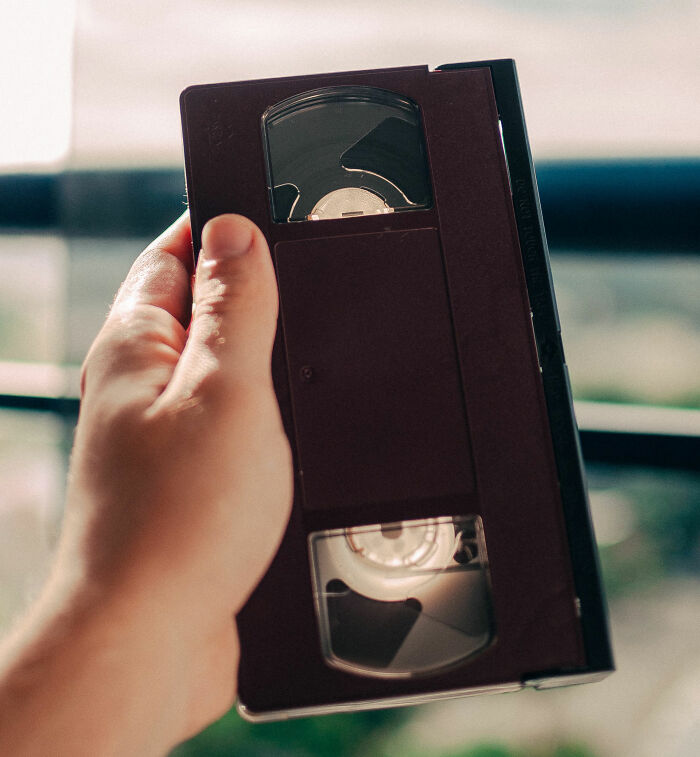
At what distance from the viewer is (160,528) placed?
2.03 feet

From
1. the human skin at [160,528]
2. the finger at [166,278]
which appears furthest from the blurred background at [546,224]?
the human skin at [160,528]

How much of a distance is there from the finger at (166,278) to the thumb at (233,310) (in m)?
0.13

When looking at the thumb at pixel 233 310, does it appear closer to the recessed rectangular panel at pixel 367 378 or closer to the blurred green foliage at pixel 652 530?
the recessed rectangular panel at pixel 367 378

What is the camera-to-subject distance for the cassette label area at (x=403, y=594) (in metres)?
0.68

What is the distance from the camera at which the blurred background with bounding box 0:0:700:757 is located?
1102 millimetres

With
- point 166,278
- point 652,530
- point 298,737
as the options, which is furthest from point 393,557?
point 652,530

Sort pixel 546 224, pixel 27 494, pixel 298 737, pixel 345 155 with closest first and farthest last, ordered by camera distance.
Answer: pixel 345 155
pixel 298 737
pixel 546 224
pixel 27 494

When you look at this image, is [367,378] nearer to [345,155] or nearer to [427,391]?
[427,391]

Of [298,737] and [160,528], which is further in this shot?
[298,737]

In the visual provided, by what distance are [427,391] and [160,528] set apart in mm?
264

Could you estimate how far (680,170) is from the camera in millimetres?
1188

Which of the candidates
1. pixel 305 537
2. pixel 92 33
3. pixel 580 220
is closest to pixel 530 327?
pixel 305 537

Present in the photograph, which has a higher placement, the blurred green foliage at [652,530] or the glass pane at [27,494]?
the glass pane at [27,494]

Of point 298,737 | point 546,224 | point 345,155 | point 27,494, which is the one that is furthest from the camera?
point 27,494
